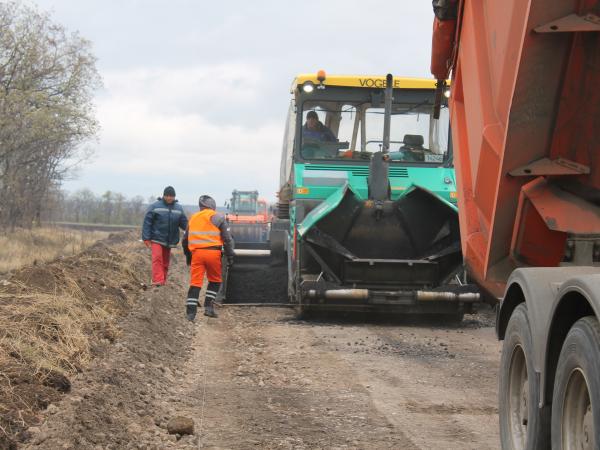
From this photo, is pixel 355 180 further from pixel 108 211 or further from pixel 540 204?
pixel 108 211

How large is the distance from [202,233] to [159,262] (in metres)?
2.20

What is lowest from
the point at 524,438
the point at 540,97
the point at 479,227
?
the point at 524,438

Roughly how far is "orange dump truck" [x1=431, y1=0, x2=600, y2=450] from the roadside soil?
1.25 m

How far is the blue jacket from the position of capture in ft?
42.9

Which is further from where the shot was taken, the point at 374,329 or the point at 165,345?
the point at 374,329

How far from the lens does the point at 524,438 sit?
423 centimetres

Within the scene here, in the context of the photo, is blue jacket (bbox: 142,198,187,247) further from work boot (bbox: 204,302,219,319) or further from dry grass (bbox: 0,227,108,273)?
dry grass (bbox: 0,227,108,273)

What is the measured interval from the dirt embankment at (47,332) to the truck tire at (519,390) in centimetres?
259

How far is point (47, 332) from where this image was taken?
748 centimetres

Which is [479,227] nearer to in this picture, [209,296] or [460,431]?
[460,431]

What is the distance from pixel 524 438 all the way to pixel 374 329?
6902mm

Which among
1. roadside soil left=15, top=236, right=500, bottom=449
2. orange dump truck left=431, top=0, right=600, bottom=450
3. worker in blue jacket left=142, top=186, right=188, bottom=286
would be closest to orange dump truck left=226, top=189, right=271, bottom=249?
worker in blue jacket left=142, top=186, right=188, bottom=286

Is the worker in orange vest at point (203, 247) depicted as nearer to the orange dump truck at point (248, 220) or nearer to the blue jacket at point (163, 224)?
the blue jacket at point (163, 224)

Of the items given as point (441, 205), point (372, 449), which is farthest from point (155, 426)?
point (441, 205)
